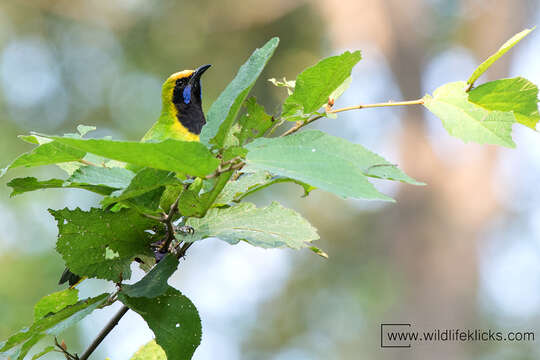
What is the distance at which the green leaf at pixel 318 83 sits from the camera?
100 centimetres

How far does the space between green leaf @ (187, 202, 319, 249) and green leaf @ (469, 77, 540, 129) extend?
1.24 ft

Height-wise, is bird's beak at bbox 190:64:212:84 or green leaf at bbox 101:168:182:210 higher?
bird's beak at bbox 190:64:212:84

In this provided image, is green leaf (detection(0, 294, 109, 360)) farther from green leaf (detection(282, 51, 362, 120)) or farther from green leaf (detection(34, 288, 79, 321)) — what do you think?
green leaf (detection(282, 51, 362, 120))

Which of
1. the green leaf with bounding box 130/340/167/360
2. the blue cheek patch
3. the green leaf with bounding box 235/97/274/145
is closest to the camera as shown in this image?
the green leaf with bounding box 235/97/274/145

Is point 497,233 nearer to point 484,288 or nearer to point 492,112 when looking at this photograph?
point 484,288

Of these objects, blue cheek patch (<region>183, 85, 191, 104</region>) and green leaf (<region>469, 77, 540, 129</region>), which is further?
Result: blue cheek patch (<region>183, 85, 191, 104</region>)

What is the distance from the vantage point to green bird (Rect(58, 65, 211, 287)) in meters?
2.62

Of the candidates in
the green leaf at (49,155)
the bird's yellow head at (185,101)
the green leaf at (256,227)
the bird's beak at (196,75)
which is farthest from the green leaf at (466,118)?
the bird's beak at (196,75)

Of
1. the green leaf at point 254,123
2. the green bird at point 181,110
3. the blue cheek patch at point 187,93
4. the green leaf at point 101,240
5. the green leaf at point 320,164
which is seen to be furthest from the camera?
the blue cheek patch at point 187,93

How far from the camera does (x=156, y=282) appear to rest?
969 millimetres

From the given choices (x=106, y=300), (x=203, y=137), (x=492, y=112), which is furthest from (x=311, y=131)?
(x=106, y=300)

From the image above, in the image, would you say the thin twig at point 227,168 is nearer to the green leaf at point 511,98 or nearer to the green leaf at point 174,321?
the green leaf at point 174,321

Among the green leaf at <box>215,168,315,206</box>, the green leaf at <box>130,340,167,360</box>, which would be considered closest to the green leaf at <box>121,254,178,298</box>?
the green leaf at <box>215,168,315,206</box>

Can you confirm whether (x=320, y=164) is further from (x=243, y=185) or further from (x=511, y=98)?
(x=511, y=98)
